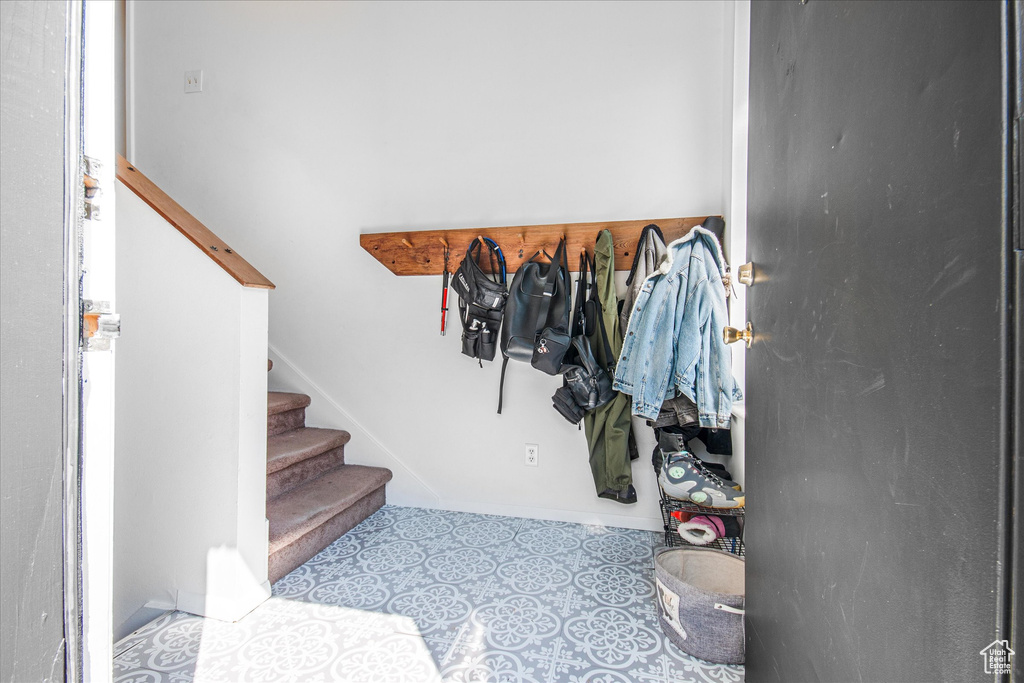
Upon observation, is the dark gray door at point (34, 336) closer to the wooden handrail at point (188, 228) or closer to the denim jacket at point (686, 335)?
the wooden handrail at point (188, 228)

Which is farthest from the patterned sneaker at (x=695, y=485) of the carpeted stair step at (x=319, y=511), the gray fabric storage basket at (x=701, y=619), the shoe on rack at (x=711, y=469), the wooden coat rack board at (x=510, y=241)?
the carpeted stair step at (x=319, y=511)

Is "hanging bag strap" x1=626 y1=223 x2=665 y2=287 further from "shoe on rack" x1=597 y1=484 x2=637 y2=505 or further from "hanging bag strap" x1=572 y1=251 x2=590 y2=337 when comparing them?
"shoe on rack" x1=597 y1=484 x2=637 y2=505

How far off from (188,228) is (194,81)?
187 centimetres

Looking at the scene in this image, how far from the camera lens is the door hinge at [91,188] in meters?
0.51

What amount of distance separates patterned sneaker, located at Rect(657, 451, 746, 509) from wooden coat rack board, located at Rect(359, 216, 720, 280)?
0.90m

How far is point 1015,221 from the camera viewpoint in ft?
1.20

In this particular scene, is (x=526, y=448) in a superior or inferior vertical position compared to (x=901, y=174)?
inferior

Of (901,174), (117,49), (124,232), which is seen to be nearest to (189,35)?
(117,49)

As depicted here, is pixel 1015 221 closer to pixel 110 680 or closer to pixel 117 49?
pixel 110 680

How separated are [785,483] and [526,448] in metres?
1.57

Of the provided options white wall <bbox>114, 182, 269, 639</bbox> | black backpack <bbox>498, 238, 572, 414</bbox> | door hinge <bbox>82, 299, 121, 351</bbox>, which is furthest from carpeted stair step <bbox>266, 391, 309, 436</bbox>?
door hinge <bbox>82, 299, 121, 351</bbox>

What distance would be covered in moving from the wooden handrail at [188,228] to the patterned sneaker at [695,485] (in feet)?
5.09

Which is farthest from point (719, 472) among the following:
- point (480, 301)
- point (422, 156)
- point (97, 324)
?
point (422, 156)

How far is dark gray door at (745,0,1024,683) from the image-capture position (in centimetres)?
40
